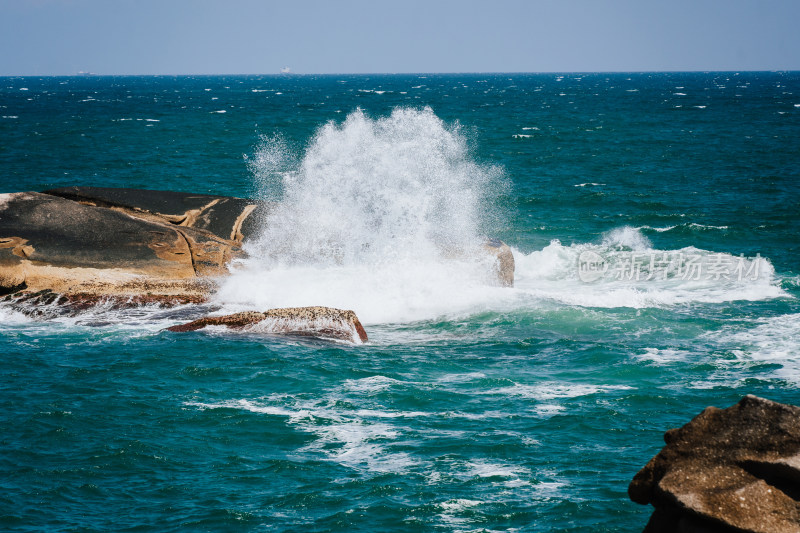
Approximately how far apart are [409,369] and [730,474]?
739 centimetres

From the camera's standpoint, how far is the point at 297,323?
47.5 feet

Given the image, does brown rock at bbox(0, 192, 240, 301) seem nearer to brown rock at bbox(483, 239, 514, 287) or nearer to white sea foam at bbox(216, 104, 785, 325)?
white sea foam at bbox(216, 104, 785, 325)

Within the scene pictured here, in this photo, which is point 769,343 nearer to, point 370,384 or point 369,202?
point 370,384

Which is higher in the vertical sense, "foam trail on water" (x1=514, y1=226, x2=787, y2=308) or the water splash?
the water splash

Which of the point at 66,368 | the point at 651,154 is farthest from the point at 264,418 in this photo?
the point at 651,154

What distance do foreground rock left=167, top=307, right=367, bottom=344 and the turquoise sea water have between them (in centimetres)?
39

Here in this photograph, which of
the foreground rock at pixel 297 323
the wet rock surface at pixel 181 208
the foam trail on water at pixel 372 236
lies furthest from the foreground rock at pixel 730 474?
the wet rock surface at pixel 181 208

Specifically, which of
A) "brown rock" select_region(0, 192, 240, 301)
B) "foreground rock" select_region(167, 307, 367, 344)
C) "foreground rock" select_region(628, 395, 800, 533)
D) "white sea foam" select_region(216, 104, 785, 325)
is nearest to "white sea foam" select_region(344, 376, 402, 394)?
"foreground rock" select_region(167, 307, 367, 344)

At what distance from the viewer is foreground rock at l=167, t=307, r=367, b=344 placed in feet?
46.9

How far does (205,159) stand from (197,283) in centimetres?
2729

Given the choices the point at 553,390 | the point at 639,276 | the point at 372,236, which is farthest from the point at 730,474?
the point at 639,276

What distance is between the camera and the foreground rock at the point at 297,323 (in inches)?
563

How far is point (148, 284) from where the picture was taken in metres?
16.2
